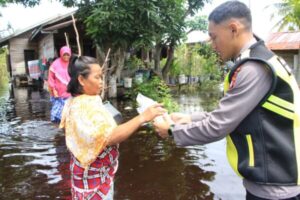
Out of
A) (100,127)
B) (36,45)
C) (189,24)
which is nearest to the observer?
(100,127)

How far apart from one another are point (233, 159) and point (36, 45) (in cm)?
2465

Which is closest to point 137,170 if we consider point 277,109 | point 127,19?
point 277,109

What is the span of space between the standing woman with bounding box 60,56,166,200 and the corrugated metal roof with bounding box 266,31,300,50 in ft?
57.2

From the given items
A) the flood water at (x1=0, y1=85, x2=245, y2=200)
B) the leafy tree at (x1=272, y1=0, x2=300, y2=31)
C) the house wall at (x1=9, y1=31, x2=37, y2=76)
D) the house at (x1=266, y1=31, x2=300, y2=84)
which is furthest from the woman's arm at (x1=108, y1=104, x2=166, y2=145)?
the house wall at (x1=9, y1=31, x2=37, y2=76)

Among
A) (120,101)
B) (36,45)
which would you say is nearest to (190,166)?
(120,101)

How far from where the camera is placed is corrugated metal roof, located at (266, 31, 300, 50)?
17989 millimetres

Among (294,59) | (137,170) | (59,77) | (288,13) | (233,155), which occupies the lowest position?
(137,170)

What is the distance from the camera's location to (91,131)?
2.04 meters

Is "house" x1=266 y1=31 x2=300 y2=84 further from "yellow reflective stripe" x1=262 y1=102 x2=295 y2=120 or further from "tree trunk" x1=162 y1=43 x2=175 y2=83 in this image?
"yellow reflective stripe" x1=262 y1=102 x2=295 y2=120

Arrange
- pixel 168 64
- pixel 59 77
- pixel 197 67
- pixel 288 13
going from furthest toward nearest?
1. pixel 288 13
2. pixel 197 67
3. pixel 168 64
4. pixel 59 77

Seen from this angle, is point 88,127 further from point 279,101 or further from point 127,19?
point 127,19

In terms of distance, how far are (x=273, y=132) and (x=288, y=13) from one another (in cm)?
2118

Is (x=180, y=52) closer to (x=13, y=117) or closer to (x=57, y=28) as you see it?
(x=57, y=28)

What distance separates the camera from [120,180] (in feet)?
15.3
